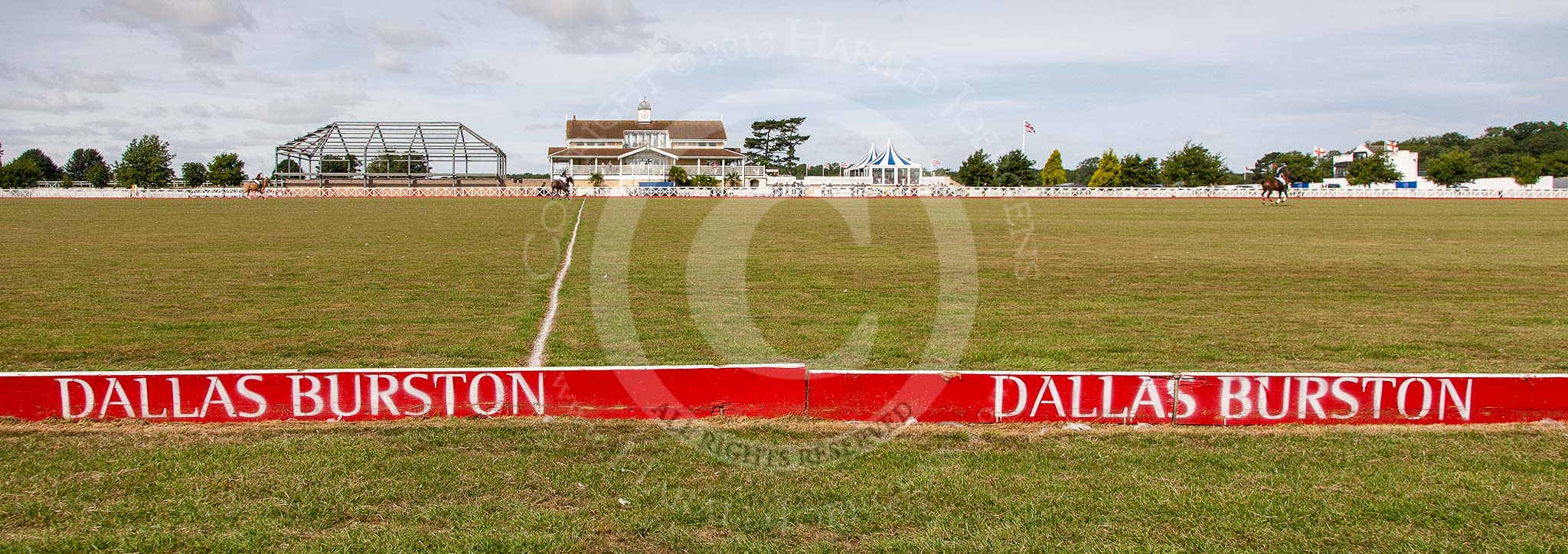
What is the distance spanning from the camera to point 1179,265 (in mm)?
16219

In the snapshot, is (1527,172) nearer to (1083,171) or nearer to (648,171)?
(1083,171)

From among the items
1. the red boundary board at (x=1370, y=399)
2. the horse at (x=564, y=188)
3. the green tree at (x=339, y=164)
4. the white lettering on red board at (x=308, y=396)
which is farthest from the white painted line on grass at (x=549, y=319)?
the green tree at (x=339, y=164)

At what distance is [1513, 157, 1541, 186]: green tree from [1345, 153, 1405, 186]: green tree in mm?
9903

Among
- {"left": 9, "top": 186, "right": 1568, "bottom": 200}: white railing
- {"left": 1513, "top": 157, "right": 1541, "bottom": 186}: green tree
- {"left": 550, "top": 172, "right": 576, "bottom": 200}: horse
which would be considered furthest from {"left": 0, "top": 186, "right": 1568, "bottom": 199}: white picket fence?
{"left": 1513, "top": 157, "right": 1541, "bottom": 186}: green tree

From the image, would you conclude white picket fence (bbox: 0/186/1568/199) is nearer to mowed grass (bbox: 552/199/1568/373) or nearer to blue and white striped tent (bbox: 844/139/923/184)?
blue and white striped tent (bbox: 844/139/923/184)

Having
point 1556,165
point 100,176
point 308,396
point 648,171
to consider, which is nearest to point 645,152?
point 648,171

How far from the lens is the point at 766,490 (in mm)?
4844

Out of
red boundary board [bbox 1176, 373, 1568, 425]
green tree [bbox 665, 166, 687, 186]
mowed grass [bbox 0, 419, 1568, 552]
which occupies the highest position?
green tree [bbox 665, 166, 687, 186]

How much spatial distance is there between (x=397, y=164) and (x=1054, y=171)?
5579 cm

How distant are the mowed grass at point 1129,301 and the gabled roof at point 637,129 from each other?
7375 centimetres

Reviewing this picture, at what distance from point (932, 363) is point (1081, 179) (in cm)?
12547

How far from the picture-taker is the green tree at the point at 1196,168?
9144 cm

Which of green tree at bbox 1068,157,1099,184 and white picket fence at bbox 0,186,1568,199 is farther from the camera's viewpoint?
green tree at bbox 1068,157,1099,184

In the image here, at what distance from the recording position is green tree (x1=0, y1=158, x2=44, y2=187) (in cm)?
9238
